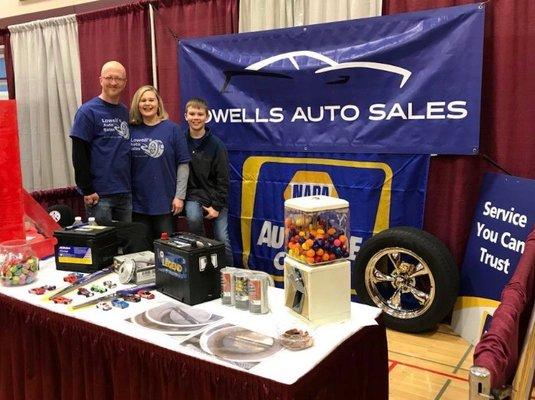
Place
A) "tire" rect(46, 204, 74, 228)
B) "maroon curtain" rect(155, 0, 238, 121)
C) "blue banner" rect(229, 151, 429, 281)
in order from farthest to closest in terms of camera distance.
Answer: "tire" rect(46, 204, 74, 228) < "maroon curtain" rect(155, 0, 238, 121) < "blue banner" rect(229, 151, 429, 281)

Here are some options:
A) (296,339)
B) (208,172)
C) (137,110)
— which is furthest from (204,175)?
(296,339)

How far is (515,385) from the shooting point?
1.21 meters

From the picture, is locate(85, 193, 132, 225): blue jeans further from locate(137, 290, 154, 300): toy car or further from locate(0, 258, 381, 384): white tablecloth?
locate(137, 290, 154, 300): toy car

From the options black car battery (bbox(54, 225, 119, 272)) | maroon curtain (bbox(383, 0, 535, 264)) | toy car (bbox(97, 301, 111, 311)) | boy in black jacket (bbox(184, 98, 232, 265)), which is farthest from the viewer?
boy in black jacket (bbox(184, 98, 232, 265))

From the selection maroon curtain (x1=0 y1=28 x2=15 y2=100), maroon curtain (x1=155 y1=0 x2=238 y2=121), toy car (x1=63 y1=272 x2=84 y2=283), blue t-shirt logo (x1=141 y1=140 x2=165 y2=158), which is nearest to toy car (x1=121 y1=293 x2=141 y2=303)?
toy car (x1=63 y1=272 x2=84 y2=283)

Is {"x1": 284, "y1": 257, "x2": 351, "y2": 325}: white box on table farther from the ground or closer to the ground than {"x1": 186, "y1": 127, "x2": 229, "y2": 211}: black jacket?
closer to the ground

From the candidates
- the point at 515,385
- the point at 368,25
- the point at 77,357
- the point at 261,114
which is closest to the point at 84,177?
the point at 261,114

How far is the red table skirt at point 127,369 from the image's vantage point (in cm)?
146

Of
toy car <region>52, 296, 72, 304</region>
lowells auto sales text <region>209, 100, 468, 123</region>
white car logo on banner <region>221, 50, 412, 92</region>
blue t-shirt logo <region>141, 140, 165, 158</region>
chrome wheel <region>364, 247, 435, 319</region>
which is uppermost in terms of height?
white car logo on banner <region>221, 50, 412, 92</region>

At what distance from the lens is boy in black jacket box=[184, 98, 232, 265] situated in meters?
3.60

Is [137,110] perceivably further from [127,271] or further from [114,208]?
[127,271]

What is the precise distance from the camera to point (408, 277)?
316cm

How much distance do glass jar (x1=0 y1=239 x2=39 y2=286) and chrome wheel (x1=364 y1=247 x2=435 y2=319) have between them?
1.87 m

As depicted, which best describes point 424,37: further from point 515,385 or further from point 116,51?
point 116,51
